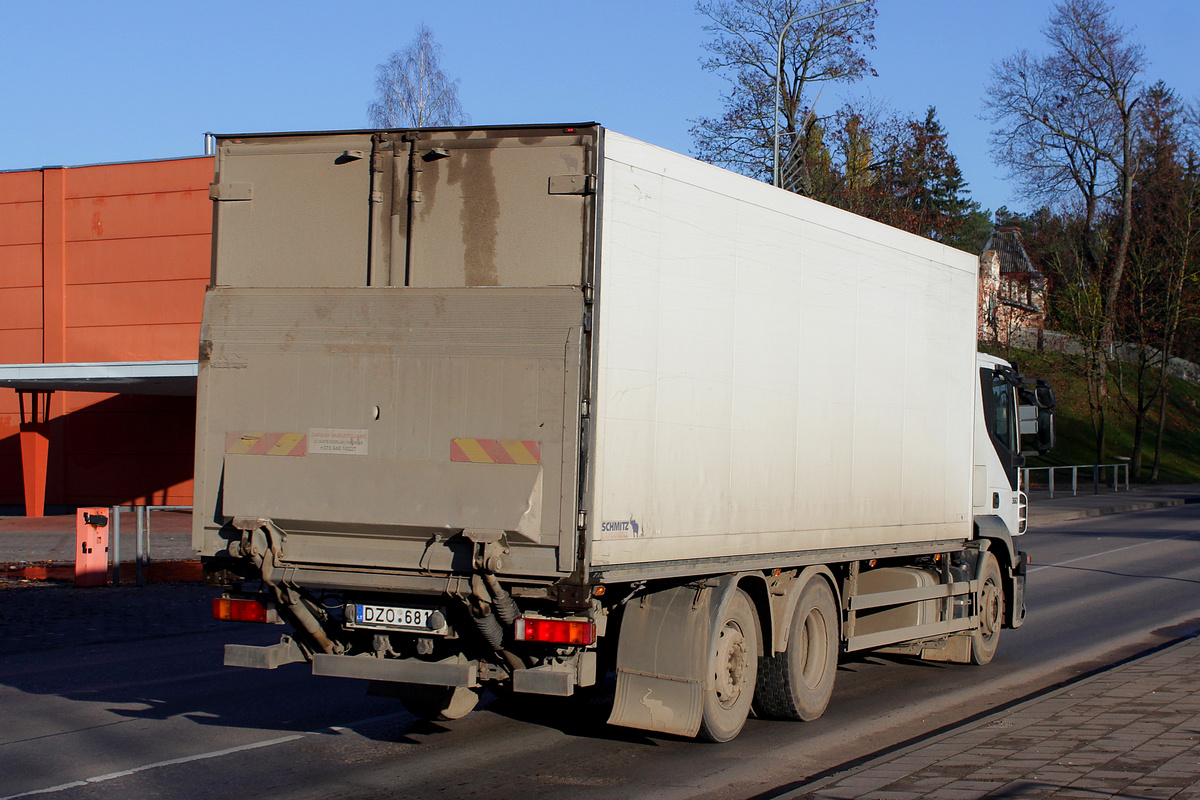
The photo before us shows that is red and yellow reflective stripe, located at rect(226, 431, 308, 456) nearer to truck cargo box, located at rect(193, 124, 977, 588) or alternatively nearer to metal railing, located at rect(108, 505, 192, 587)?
truck cargo box, located at rect(193, 124, 977, 588)

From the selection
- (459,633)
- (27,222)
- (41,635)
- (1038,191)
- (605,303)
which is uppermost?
(1038,191)

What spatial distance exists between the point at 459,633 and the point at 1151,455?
164 feet

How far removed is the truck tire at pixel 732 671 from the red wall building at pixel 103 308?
78.6 feet

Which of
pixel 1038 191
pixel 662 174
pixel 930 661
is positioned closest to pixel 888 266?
pixel 662 174

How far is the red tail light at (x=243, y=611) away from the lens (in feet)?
22.0

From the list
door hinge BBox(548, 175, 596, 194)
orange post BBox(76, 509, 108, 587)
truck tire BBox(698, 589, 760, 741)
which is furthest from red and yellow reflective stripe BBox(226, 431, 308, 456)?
orange post BBox(76, 509, 108, 587)

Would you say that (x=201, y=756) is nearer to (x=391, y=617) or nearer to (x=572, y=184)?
(x=391, y=617)

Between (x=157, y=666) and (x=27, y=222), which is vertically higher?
(x=27, y=222)

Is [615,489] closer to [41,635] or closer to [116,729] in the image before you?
[116,729]

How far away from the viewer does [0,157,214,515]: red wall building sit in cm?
2878

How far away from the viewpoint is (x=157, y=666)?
9914mm

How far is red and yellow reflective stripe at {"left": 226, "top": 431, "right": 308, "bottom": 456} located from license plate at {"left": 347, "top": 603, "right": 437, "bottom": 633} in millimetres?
901

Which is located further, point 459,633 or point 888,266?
point 888,266

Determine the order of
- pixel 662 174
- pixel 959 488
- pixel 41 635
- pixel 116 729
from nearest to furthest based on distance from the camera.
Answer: pixel 662 174 → pixel 116 729 → pixel 959 488 → pixel 41 635
